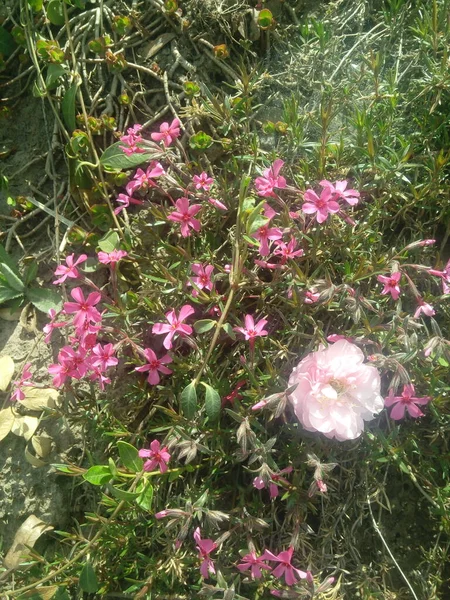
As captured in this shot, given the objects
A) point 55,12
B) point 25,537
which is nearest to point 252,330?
point 25,537

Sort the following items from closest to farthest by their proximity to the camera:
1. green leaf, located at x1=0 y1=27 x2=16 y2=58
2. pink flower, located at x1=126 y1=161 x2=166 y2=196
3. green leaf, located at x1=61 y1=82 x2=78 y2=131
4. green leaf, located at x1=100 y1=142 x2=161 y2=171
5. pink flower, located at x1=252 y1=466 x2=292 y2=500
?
pink flower, located at x1=252 y1=466 x2=292 y2=500 → pink flower, located at x1=126 y1=161 x2=166 y2=196 → green leaf, located at x1=100 y1=142 x2=161 y2=171 → green leaf, located at x1=61 y1=82 x2=78 y2=131 → green leaf, located at x1=0 y1=27 x2=16 y2=58

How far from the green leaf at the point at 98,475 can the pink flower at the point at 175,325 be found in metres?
0.42

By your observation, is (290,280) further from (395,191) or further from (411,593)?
(411,593)

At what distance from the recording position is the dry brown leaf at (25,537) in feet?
6.79

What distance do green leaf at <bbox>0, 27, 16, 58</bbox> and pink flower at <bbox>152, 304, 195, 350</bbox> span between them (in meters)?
1.38

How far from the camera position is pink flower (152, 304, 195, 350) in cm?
187

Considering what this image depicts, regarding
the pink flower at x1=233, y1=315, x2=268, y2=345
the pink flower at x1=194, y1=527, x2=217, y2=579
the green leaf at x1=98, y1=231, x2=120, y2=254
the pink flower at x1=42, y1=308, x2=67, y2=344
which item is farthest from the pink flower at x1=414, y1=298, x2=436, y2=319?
the pink flower at x1=42, y1=308, x2=67, y2=344

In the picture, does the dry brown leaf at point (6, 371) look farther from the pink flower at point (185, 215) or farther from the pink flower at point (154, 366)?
the pink flower at point (185, 215)

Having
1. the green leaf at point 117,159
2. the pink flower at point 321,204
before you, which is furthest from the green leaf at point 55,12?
the pink flower at point 321,204

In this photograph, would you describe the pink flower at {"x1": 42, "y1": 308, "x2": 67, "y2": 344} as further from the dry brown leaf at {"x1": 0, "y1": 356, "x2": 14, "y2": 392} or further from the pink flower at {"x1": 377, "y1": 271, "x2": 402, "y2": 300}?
the pink flower at {"x1": 377, "y1": 271, "x2": 402, "y2": 300}

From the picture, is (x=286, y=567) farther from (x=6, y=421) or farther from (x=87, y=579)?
(x=6, y=421)

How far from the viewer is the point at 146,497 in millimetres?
1822

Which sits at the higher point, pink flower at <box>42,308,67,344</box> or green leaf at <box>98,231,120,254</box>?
green leaf at <box>98,231,120,254</box>

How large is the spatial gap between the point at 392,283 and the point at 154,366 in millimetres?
809
